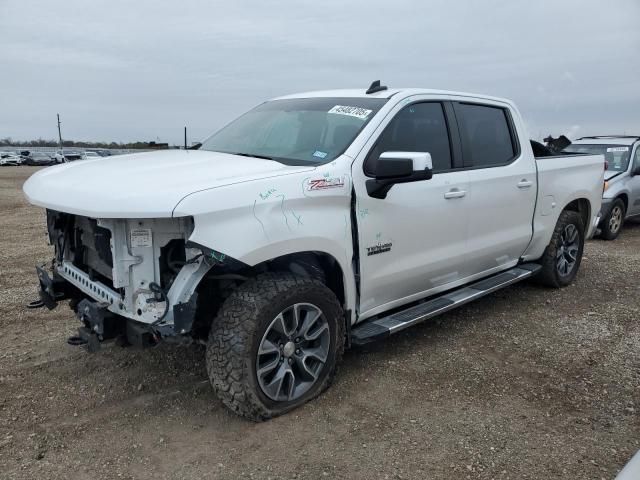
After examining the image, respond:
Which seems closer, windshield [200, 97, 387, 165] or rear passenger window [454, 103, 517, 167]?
windshield [200, 97, 387, 165]

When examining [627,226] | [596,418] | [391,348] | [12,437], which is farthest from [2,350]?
[627,226]

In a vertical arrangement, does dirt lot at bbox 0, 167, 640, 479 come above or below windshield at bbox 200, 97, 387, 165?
below

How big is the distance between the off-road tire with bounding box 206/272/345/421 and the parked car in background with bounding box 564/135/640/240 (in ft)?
24.1

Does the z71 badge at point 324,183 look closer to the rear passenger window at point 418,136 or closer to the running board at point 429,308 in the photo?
the rear passenger window at point 418,136

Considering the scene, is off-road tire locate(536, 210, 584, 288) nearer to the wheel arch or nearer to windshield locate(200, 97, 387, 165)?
windshield locate(200, 97, 387, 165)

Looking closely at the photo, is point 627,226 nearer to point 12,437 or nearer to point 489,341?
point 489,341

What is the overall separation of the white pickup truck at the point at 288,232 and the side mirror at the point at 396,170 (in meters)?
0.01

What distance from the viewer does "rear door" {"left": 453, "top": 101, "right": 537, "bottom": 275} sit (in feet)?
14.2

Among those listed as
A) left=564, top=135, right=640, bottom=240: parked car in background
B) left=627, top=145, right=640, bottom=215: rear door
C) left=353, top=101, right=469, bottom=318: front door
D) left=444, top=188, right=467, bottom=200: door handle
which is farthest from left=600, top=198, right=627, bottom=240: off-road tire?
left=444, top=188, right=467, bottom=200: door handle

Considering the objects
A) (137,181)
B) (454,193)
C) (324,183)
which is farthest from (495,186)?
(137,181)

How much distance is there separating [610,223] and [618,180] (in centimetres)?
78

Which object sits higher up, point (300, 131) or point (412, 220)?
point (300, 131)

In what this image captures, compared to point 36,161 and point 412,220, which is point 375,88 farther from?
→ point 36,161

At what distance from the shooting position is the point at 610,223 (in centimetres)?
916
